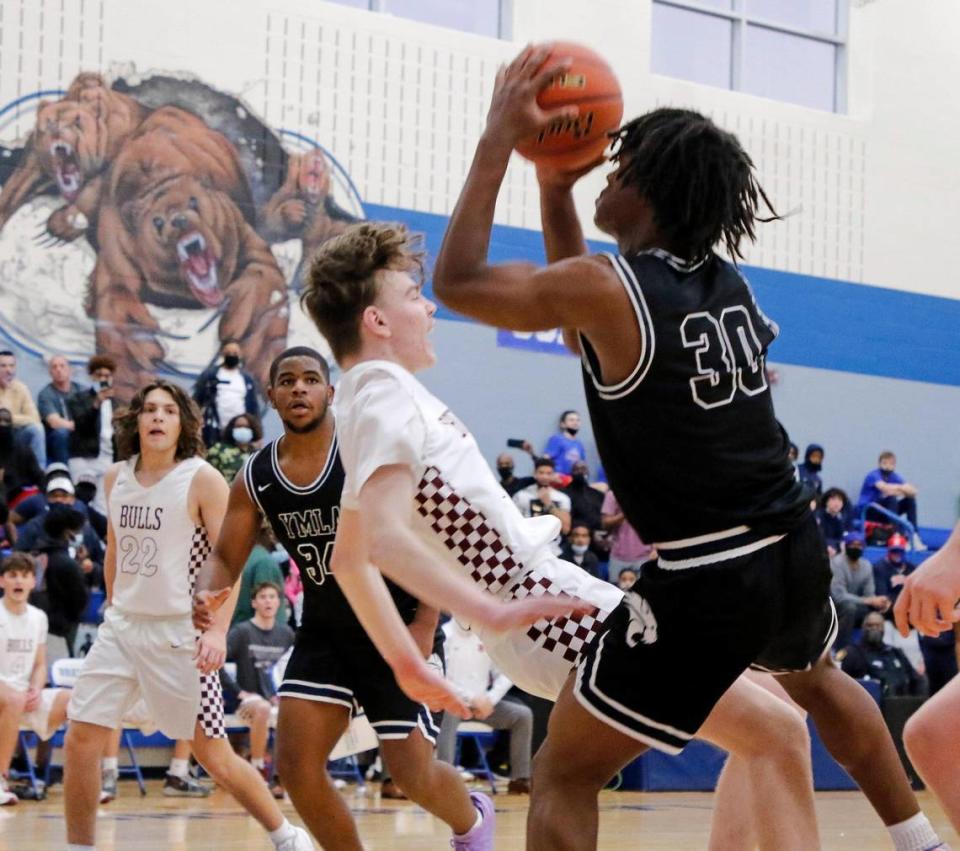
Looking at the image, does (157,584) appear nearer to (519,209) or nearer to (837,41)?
(519,209)

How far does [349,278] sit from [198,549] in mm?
2804

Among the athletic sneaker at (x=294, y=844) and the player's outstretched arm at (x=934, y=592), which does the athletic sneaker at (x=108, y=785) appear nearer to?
the athletic sneaker at (x=294, y=844)

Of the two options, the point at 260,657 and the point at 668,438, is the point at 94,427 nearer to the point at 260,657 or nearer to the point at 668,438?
the point at 260,657

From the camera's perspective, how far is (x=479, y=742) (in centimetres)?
1186

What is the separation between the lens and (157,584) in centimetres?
638

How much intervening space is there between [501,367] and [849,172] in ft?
19.3

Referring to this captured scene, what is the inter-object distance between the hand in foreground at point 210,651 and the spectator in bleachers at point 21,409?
798 cm

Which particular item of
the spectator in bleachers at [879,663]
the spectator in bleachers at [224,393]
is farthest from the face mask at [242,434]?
the spectator in bleachers at [879,663]

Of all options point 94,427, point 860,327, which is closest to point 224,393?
point 94,427

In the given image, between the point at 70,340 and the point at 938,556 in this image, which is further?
the point at 70,340

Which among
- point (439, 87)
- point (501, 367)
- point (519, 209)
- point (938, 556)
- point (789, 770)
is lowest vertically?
point (789, 770)

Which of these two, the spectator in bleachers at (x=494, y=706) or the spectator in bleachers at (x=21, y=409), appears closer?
the spectator in bleachers at (x=494, y=706)

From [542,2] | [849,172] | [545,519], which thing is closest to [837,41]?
[849,172]

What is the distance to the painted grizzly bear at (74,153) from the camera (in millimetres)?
14398
